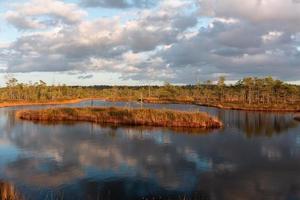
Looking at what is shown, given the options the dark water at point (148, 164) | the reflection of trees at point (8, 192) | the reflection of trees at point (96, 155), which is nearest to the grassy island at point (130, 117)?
the dark water at point (148, 164)

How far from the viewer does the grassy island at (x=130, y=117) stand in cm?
5012

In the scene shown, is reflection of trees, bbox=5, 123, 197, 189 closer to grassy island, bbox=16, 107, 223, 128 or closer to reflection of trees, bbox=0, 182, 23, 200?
reflection of trees, bbox=0, 182, 23, 200

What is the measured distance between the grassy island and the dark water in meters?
4.28

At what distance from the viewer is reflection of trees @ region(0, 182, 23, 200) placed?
1737cm

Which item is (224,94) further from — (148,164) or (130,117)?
(148,164)

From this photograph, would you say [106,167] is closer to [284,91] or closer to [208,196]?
[208,196]

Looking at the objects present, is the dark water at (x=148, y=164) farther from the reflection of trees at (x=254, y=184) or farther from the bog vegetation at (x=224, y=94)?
the bog vegetation at (x=224, y=94)

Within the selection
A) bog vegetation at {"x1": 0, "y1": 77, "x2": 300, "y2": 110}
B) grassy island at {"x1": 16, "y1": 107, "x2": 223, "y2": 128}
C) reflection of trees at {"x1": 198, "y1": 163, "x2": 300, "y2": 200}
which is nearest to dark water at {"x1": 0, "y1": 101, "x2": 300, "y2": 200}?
reflection of trees at {"x1": 198, "y1": 163, "x2": 300, "y2": 200}

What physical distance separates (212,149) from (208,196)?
14601 millimetres

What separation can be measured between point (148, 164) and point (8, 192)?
11934 mm

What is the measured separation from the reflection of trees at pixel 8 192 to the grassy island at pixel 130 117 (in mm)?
31443

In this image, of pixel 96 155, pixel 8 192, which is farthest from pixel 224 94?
pixel 8 192

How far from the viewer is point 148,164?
1112 inches

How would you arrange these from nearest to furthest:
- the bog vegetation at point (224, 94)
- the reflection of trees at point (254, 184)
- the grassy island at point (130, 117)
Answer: the reflection of trees at point (254, 184) < the grassy island at point (130, 117) < the bog vegetation at point (224, 94)
